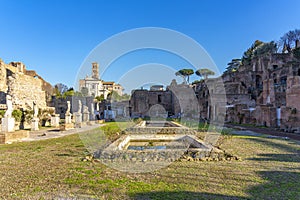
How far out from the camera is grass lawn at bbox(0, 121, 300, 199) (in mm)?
3344

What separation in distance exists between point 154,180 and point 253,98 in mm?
32090

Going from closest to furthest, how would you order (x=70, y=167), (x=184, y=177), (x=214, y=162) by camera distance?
1. (x=184, y=177)
2. (x=70, y=167)
3. (x=214, y=162)

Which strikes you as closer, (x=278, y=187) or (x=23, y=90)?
(x=278, y=187)

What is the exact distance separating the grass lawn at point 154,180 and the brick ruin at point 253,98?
37.7ft

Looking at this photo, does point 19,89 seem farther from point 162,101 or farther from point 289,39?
point 289,39

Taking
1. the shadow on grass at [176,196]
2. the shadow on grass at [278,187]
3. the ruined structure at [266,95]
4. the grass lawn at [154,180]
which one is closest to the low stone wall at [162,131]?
the grass lawn at [154,180]

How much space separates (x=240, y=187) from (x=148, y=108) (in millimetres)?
39736

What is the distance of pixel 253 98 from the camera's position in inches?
1244

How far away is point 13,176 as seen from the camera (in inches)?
169

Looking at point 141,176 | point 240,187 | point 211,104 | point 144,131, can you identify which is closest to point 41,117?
point 144,131

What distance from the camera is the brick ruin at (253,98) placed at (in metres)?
16.0

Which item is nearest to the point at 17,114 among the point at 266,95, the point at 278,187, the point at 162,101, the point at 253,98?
the point at 278,187

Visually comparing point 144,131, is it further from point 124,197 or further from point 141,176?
point 124,197

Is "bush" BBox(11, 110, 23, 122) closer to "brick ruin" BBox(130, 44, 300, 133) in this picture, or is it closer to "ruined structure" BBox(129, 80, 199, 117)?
"brick ruin" BBox(130, 44, 300, 133)
